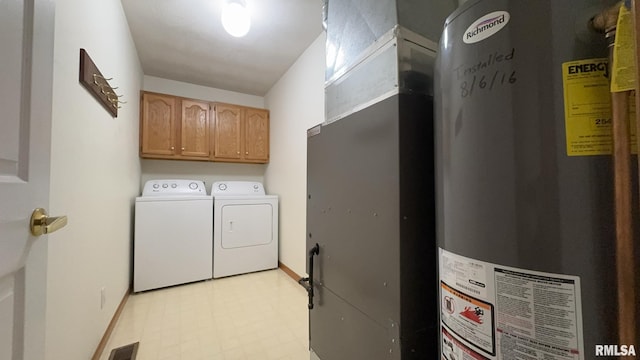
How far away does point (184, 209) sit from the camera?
9.14ft

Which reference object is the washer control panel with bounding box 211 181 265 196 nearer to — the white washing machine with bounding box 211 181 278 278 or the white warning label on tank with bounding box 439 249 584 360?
the white washing machine with bounding box 211 181 278 278

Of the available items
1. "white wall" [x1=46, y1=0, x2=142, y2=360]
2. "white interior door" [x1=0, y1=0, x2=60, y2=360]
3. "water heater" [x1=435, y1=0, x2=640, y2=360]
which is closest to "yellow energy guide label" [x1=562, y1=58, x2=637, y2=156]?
"water heater" [x1=435, y1=0, x2=640, y2=360]

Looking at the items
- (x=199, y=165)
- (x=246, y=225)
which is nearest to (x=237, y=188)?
(x=199, y=165)

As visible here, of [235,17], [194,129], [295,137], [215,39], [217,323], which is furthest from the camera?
[194,129]

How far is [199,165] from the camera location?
360cm

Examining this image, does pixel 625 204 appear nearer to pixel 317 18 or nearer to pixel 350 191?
pixel 350 191

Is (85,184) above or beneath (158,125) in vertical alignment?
beneath

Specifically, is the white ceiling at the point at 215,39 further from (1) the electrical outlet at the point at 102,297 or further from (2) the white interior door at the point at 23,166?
(1) the electrical outlet at the point at 102,297

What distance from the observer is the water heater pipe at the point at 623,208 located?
0.37 metres

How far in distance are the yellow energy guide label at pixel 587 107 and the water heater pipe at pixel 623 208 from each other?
0.05 feet

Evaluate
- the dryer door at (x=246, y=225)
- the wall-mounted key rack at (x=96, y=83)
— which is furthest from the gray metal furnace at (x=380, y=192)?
the dryer door at (x=246, y=225)

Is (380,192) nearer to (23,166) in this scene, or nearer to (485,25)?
(485,25)

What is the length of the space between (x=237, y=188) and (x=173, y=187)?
835 millimetres

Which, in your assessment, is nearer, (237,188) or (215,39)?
(215,39)
